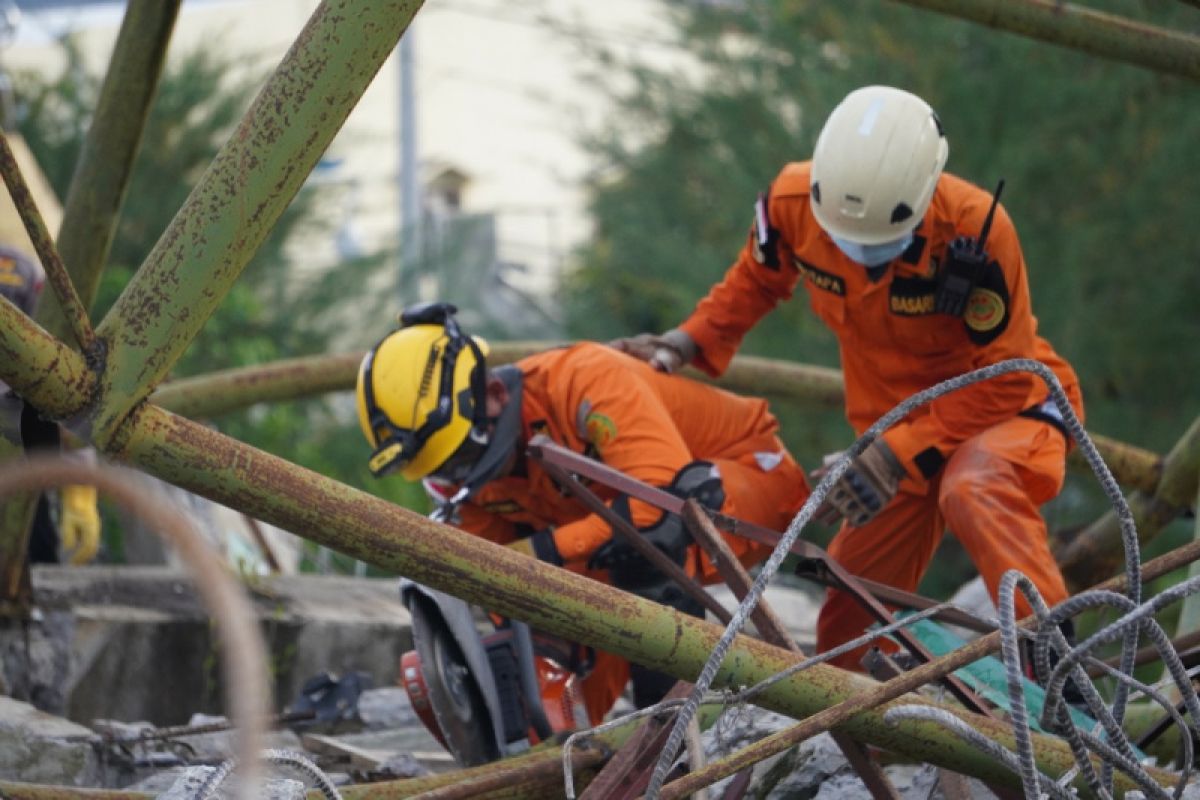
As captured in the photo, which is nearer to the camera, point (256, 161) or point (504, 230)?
point (256, 161)

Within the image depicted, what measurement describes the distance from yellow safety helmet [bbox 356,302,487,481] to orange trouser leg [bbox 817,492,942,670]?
108 cm

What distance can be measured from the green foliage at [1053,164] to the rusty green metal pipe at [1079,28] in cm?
638

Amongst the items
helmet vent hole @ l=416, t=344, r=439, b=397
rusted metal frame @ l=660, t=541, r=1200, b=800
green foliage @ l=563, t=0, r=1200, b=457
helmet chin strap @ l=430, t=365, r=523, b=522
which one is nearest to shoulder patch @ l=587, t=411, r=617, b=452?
helmet chin strap @ l=430, t=365, r=523, b=522

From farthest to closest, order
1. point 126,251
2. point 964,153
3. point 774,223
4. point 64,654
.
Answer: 1. point 126,251
2. point 964,153
3. point 64,654
4. point 774,223

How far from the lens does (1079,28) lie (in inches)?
202

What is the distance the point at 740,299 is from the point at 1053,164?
7299mm

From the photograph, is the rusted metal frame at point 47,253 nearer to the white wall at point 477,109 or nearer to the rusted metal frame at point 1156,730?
the rusted metal frame at point 1156,730

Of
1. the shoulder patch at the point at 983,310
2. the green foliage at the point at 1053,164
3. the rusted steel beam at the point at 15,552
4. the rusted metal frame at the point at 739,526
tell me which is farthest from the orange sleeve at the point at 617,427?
the green foliage at the point at 1053,164

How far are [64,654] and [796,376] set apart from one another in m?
2.43

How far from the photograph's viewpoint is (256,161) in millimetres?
3109

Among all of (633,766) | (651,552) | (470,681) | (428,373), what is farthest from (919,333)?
(633,766)

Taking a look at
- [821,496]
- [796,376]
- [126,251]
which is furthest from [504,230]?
[821,496]

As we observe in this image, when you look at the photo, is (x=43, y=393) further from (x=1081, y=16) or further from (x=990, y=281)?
(x=1081, y=16)

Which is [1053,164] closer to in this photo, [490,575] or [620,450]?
[620,450]
